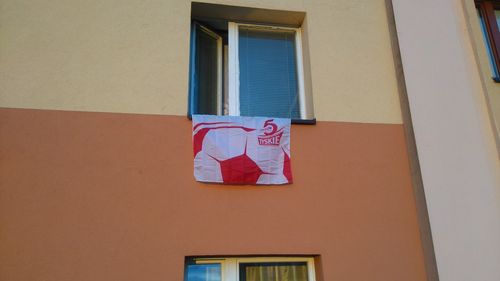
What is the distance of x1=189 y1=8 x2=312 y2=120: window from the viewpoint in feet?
14.4

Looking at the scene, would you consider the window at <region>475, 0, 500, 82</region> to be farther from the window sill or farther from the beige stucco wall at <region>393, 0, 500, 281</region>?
the window sill

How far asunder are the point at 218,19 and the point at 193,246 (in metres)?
2.63

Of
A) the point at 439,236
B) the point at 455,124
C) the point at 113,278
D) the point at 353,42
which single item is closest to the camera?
the point at 113,278

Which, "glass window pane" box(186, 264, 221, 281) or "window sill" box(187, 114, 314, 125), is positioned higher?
"window sill" box(187, 114, 314, 125)

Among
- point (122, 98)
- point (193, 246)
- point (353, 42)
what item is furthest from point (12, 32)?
point (353, 42)

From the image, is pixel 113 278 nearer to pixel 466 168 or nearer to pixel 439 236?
pixel 439 236

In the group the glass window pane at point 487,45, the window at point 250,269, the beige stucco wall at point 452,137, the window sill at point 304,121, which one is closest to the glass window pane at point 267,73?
the window sill at point 304,121

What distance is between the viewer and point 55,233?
11.0 ft

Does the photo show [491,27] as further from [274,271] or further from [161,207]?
[161,207]

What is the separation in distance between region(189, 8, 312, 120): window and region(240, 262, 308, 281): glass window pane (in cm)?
156

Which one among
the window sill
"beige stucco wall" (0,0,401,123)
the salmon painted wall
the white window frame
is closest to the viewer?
the salmon painted wall

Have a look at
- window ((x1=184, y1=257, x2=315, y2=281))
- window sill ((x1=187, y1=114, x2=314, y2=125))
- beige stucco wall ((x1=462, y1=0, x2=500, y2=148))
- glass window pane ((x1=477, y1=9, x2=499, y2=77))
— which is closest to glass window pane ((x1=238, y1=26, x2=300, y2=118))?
window sill ((x1=187, y1=114, x2=314, y2=125))

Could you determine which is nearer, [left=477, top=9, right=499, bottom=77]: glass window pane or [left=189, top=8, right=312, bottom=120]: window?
[left=189, top=8, right=312, bottom=120]: window

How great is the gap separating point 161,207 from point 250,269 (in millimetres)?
994
